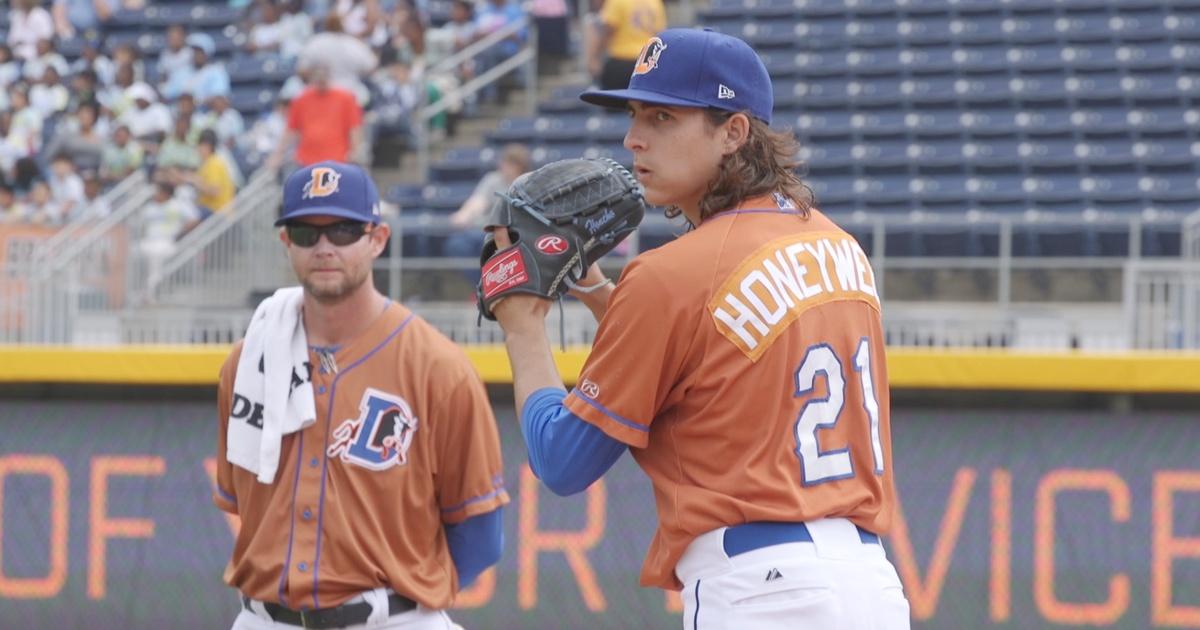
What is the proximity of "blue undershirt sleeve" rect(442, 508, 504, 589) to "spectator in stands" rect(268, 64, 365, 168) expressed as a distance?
7.24 meters

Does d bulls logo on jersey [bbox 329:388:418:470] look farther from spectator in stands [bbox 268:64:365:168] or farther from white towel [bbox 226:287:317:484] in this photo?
spectator in stands [bbox 268:64:365:168]

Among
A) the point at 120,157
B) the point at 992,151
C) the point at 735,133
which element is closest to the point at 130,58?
the point at 120,157

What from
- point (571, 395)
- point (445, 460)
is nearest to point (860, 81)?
point (445, 460)

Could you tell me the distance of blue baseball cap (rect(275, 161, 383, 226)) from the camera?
177 inches

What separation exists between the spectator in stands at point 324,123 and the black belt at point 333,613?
7.42 m

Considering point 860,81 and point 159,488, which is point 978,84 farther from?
point 159,488

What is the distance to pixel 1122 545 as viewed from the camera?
6.64 m

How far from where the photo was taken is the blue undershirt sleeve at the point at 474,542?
4535mm

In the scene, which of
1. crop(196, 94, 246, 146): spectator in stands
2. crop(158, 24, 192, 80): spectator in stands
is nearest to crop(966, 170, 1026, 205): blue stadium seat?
crop(196, 94, 246, 146): spectator in stands

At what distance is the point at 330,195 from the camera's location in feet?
14.8

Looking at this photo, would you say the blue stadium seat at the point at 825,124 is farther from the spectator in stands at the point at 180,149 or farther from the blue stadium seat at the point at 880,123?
the spectator in stands at the point at 180,149

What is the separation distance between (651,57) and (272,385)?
1.72 m

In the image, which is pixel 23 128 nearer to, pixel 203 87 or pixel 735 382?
pixel 203 87

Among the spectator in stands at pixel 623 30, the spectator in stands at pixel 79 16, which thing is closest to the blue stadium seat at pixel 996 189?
the spectator in stands at pixel 623 30
